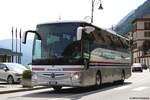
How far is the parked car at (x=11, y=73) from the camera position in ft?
108

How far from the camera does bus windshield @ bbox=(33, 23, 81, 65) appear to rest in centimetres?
2241

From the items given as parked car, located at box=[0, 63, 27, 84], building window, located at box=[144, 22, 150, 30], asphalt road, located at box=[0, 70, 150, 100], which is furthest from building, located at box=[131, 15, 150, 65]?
asphalt road, located at box=[0, 70, 150, 100]

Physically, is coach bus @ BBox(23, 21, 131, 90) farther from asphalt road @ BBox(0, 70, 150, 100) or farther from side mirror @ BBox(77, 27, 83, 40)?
asphalt road @ BBox(0, 70, 150, 100)

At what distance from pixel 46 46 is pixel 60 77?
5.13ft

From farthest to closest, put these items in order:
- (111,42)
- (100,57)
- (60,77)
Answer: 1. (111,42)
2. (100,57)
3. (60,77)

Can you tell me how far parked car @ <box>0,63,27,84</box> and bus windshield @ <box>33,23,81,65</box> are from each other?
398 inches

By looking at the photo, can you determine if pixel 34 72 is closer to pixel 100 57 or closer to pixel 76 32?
pixel 76 32

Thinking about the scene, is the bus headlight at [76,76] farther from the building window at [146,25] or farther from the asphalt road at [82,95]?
the building window at [146,25]

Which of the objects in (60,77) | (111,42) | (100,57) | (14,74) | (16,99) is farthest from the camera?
(14,74)

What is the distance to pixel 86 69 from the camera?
22953 mm

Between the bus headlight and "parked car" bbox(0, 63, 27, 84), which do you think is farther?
"parked car" bbox(0, 63, 27, 84)

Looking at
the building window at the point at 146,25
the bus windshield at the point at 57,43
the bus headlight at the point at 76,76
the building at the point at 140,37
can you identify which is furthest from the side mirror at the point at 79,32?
the building window at the point at 146,25

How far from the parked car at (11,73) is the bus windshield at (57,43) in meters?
10.1

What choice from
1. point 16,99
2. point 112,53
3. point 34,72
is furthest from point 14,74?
point 16,99
